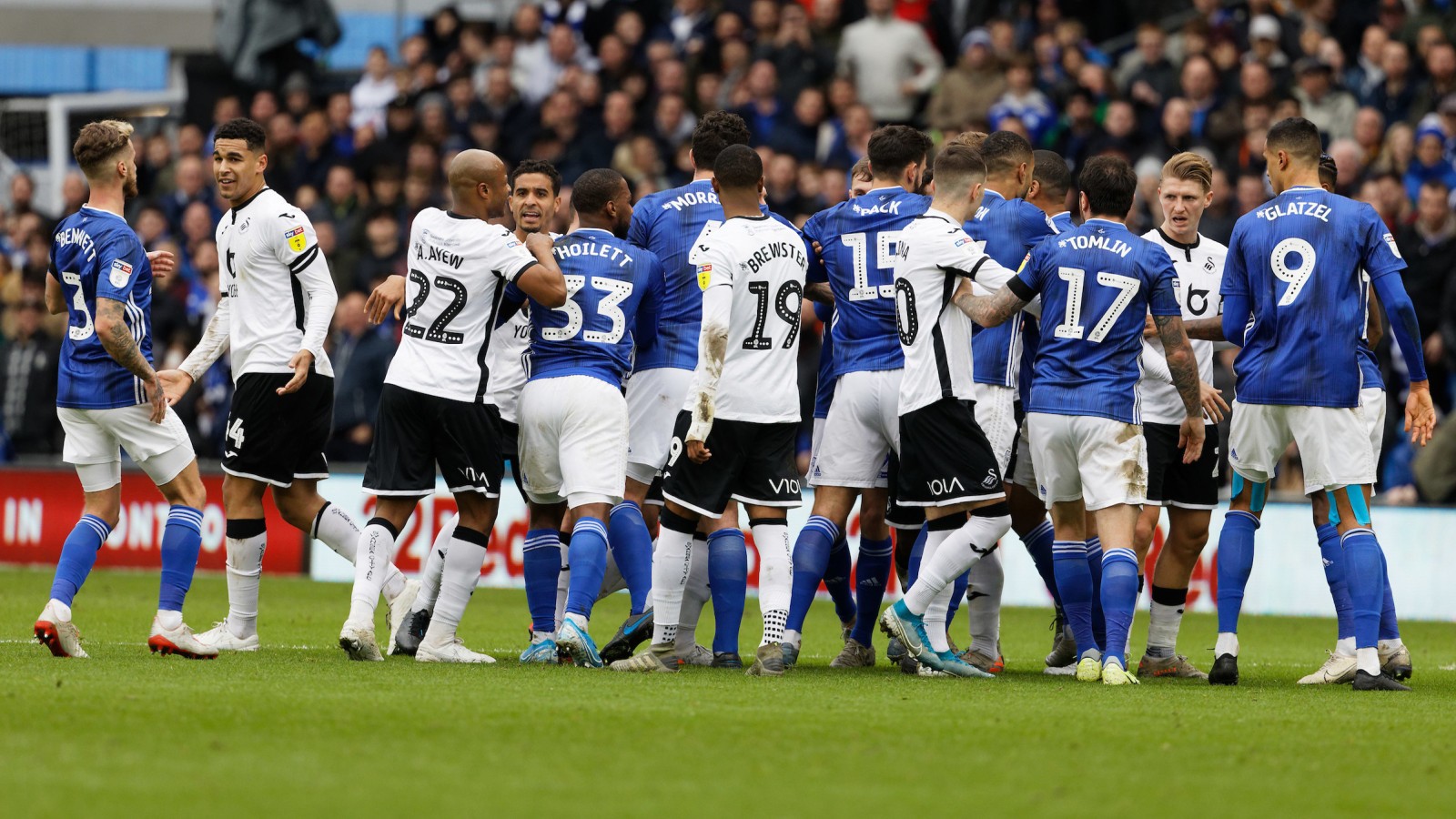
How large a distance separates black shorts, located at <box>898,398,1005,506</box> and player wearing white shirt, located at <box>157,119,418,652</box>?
2.73 m

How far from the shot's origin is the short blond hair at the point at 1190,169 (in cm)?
946

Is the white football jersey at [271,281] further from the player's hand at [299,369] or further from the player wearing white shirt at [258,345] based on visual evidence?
the player's hand at [299,369]

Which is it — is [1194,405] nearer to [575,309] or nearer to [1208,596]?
[575,309]

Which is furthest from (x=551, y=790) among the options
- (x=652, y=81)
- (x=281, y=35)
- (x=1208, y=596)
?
(x=281, y=35)

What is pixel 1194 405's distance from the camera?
345 inches

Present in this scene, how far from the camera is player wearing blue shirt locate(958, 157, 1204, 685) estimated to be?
8.61 meters

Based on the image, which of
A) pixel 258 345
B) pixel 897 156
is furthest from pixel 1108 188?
pixel 258 345

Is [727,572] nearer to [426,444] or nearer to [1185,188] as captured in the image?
[426,444]

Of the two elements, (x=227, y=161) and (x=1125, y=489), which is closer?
(x=1125, y=489)

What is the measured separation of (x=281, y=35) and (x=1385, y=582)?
18017mm

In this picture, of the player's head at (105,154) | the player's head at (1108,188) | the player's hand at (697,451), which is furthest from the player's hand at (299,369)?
the player's head at (1108,188)

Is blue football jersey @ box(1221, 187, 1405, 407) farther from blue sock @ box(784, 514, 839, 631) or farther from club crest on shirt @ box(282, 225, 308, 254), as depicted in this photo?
club crest on shirt @ box(282, 225, 308, 254)

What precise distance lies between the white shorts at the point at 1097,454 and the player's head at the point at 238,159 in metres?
4.19

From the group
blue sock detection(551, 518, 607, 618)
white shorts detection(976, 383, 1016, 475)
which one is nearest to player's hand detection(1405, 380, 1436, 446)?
white shorts detection(976, 383, 1016, 475)
